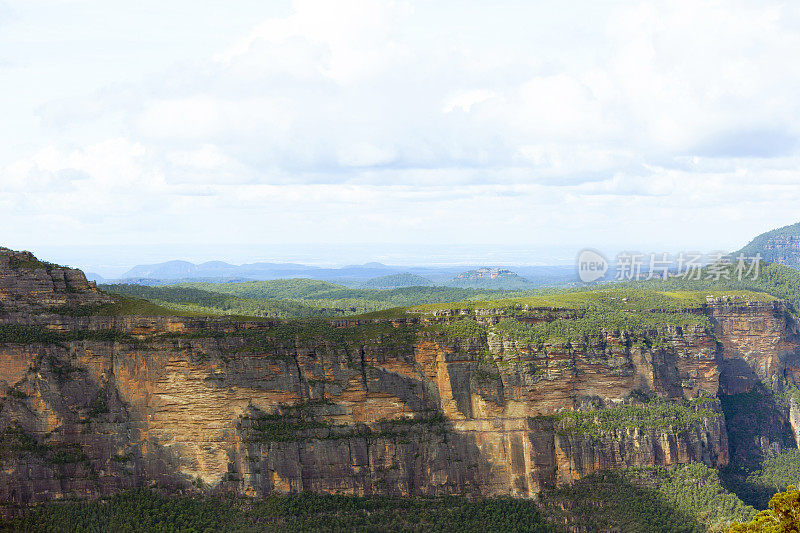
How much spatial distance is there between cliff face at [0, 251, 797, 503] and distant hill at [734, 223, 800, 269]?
120261 millimetres

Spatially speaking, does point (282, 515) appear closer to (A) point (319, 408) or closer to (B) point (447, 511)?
(A) point (319, 408)

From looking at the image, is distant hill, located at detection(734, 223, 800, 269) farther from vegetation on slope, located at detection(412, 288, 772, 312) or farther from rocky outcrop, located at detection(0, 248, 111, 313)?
rocky outcrop, located at detection(0, 248, 111, 313)

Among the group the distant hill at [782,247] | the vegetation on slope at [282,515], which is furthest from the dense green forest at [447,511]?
the distant hill at [782,247]

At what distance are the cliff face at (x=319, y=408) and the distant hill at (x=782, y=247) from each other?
395ft

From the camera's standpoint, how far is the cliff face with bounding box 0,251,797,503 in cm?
5428

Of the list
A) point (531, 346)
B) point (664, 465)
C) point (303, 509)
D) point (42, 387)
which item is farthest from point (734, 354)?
point (42, 387)

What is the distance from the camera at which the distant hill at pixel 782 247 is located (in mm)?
174750

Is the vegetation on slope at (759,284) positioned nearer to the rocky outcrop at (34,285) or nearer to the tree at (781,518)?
the tree at (781,518)

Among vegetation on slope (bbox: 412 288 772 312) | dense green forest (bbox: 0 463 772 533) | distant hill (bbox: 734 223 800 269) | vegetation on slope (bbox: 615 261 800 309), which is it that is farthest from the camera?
distant hill (bbox: 734 223 800 269)

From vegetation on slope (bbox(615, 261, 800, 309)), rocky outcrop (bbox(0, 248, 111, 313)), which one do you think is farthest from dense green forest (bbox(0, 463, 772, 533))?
vegetation on slope (bbox(615, 261, 800, 309))

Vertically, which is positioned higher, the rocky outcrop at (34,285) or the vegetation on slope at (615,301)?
the rocky outcrop at (34,285)

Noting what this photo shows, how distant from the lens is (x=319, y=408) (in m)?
58.4

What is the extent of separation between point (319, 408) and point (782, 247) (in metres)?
146

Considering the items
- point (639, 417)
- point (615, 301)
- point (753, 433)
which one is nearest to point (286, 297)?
point (615, 301)
